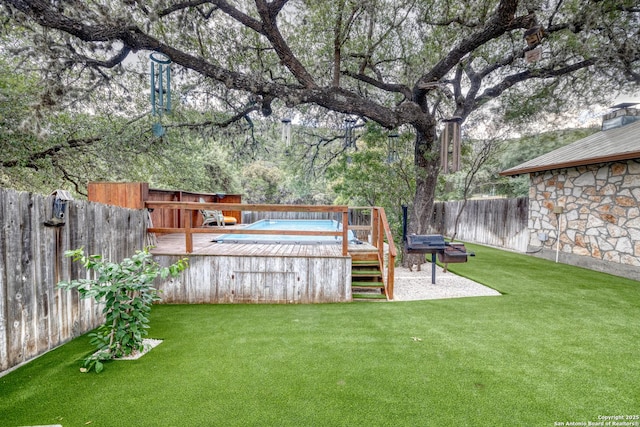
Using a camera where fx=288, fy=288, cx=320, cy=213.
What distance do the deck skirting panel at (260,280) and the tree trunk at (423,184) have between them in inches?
117

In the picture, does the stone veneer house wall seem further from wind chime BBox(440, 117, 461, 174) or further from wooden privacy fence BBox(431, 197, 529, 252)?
wind chime BBox(440, 117, 461, 174)

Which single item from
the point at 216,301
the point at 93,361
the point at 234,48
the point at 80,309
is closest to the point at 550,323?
the point at 216,301

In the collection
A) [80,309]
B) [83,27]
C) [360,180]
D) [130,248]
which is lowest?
[80,309]

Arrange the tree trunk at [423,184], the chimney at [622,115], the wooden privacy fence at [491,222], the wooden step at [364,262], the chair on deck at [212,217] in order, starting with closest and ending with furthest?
the wooden step at [364,262] → the tree trunk at [423,184] → the chimney at [622,115] → the chair on deck at [212,217] → the wooden privacy fence at [491,222]

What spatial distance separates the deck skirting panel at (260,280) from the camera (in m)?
4.30

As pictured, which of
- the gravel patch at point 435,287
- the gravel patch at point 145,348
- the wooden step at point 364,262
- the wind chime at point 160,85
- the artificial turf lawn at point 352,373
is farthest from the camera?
the wooden step at point 364,262

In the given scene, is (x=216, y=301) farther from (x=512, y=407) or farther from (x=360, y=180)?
(x=360, y=180)

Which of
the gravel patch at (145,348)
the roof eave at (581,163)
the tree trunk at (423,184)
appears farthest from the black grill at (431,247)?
the gravel patch at (145,348)

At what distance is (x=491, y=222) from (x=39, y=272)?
39.0 feet

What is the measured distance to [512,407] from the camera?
1922 mm

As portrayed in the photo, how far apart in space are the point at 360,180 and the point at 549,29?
16.1 ft

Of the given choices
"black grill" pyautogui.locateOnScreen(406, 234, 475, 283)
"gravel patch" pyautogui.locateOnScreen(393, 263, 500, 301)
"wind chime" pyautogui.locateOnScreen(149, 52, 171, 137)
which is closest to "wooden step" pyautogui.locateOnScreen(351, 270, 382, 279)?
"gravel patch" pyautogui.locateOnScreen(393, 263, 500, 301)

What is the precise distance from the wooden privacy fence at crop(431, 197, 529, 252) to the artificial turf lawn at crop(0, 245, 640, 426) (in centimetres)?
573

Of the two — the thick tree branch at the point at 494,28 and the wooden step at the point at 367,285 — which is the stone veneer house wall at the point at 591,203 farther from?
the wooden step at the point at 367,285
